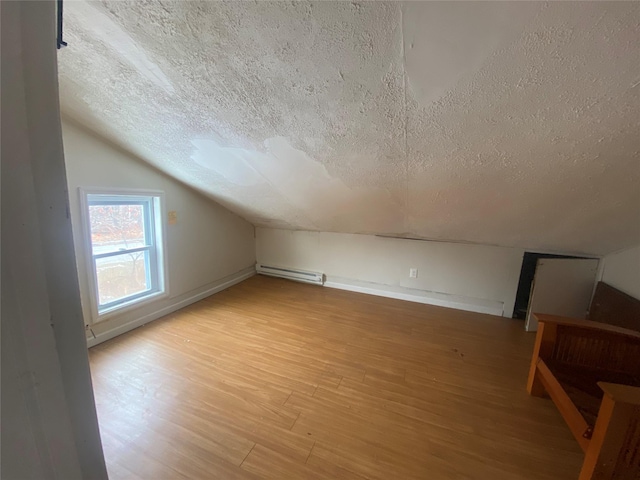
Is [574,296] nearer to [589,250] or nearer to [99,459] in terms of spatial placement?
[589,250]

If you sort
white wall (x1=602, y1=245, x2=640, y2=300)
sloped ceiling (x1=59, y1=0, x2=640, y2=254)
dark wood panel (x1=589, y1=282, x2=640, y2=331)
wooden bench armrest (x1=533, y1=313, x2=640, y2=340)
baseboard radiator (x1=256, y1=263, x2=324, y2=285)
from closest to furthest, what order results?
sloped ceiling (x1=59, y1=0, x2=640, y2=254) < wooden bench armrest (x1=533, y1=313, x2=640, y2=340) < dark wood panel (x1=589, y1=282, x2=640, y2=331) < white wall (x1=602, y1=245, x2=640, y2=300) < baseboard radiator (x1=256, y1=263, x2=324, y2=285)

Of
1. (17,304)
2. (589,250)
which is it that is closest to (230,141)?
(17,304)

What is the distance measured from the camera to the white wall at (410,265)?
3109 mm

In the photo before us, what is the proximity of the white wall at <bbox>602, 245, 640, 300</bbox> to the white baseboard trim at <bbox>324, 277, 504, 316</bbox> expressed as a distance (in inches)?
36.8

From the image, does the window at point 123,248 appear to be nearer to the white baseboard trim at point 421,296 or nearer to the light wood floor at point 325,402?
the light wood floor at point 325,402

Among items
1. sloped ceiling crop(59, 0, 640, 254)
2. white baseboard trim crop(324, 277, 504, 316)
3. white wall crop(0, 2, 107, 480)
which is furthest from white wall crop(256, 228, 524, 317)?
white wall crop(0, 2, 107, 480)

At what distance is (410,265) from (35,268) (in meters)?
3.45

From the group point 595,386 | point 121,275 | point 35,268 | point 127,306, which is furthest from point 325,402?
point 121,275

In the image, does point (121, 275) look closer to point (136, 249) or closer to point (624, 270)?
point (136, 249)

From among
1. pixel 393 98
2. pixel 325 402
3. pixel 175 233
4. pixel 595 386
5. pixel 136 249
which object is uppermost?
pixel 393 98

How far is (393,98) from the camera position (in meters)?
1.32

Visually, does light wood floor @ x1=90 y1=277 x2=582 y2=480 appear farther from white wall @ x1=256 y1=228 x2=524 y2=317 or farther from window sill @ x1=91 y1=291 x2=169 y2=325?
white wall @ x1=256 y1=228 x2=524 y2=317

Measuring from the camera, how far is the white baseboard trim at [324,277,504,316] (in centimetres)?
321

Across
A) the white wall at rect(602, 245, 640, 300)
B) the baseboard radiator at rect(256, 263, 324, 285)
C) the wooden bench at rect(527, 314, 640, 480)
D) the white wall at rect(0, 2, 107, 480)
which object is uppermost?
the white wall at rect(0, 2, 107, 480)
